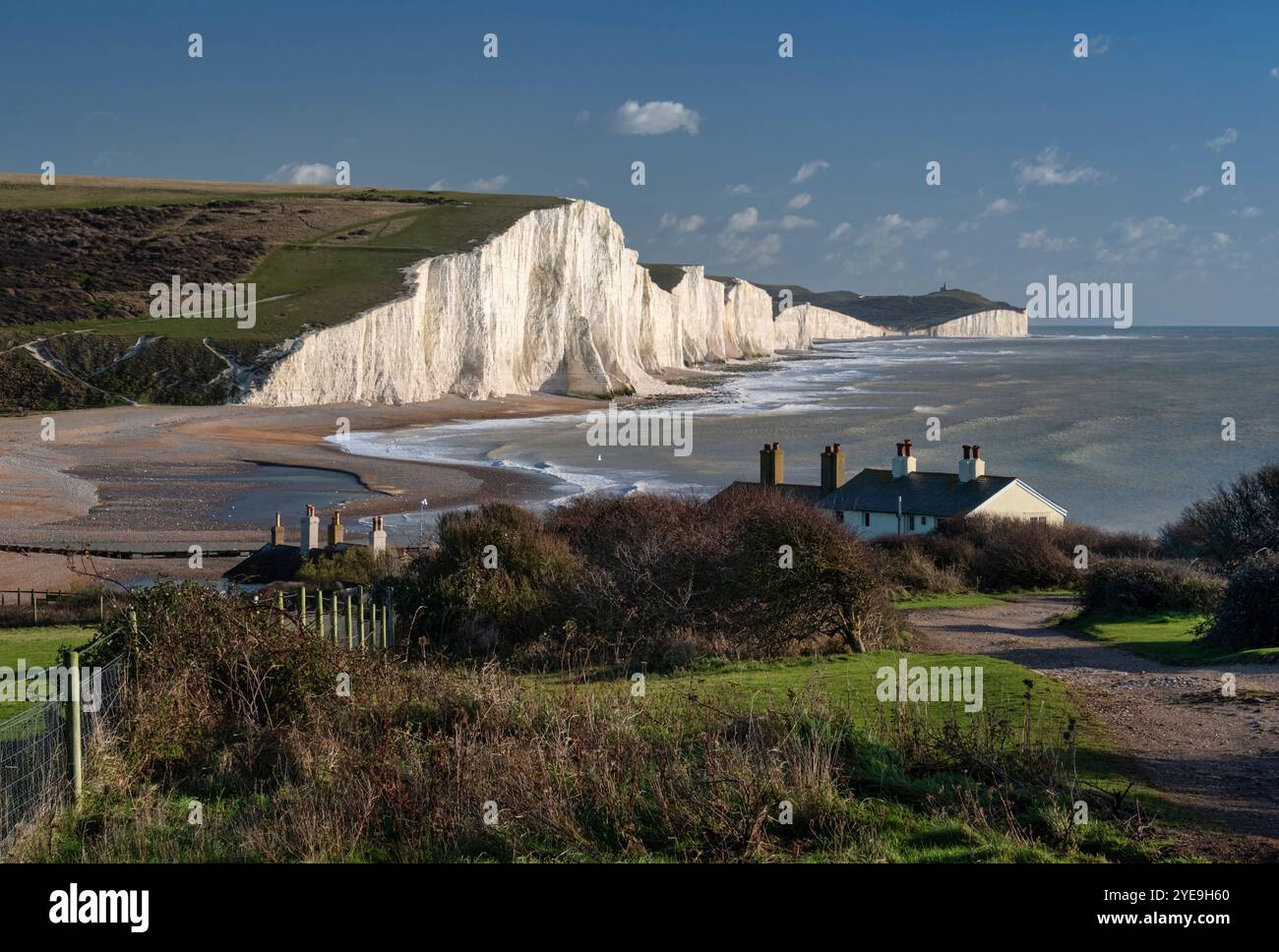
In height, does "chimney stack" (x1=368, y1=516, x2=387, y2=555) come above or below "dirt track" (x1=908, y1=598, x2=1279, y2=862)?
above

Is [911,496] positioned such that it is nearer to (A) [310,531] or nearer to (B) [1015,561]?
(B) [1015,561]

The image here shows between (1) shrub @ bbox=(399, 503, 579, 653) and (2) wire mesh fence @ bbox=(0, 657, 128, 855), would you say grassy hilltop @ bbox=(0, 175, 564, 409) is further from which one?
(2) wire mesh fence @ bbox=(0, 657, 128, 855)

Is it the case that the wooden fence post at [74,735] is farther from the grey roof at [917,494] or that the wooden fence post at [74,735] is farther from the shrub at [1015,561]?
the grey roof at [917,494]

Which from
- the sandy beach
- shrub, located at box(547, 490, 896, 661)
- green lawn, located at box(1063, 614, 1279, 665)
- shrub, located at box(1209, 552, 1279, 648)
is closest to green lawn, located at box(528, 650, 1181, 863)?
shrub, located at box(547, 490, 896, 661)

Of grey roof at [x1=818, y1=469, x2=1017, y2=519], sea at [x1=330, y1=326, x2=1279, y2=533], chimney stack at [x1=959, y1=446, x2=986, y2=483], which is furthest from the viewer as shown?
sea at [x1=330, y1=326, x2=1279, y2=533]
